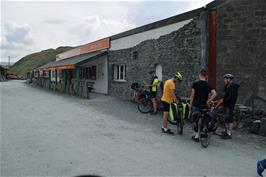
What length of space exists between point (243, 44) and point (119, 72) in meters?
9.91

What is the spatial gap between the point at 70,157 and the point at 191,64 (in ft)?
23.0

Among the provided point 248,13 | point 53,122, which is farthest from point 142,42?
point 53,122

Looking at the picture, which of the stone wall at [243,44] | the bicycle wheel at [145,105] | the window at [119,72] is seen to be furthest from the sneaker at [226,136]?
the window at [119,72]

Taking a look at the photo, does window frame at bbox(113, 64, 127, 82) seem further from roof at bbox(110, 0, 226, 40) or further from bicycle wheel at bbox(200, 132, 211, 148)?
bicycle wheel at bbox(200, 132, 211, 148)

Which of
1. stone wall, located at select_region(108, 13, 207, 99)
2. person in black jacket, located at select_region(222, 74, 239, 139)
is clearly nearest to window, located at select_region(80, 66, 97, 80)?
stone wall, located at select_region(108, 13, 207, 99)

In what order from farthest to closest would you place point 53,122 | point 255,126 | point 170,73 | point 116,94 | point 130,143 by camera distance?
point 116,94
point 170,73
point 53,122
point 255,126
point 130,143

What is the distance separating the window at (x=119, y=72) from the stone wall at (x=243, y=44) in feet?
28.0

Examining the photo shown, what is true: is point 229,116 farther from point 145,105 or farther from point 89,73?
point 89,73

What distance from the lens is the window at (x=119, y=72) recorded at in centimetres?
1745

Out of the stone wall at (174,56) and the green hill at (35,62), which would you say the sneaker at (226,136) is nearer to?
the stone wall at (174,56)

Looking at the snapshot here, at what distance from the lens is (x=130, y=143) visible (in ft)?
21.7

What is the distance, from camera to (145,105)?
11.7 meters

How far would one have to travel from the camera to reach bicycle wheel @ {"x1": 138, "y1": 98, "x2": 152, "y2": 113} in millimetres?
11672

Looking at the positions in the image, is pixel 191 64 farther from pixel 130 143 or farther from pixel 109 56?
pixel 109 56
